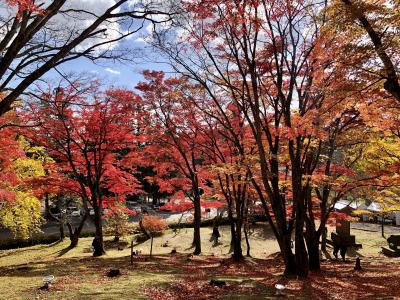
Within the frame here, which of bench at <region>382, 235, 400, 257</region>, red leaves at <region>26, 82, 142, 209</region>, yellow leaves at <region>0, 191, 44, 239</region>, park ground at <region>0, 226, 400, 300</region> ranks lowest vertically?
bench at <region>382, 235, 400, 257</region>

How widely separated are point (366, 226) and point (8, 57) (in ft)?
122

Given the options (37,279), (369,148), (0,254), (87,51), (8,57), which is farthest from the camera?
(0,254)

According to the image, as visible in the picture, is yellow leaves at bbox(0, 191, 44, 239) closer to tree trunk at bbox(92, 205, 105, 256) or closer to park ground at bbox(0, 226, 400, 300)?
tree trunk at bbox(92, 205, 105, 256)

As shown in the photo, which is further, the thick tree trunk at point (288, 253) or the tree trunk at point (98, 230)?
the tree trunk at point (98, 230)

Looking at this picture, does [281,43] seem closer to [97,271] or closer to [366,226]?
[97,271]

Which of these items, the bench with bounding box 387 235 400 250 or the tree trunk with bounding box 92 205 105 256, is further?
the bench with bounding box 387 235 400 250

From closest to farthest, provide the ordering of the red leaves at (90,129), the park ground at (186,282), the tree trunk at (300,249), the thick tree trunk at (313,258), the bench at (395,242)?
the park ground at (186,282)
the tree trunk at (300,249)
the thick tree trunk at (313,258)
the red leaves at (90,129)
the bench at (395,242)

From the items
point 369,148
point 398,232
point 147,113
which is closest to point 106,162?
point 147,113

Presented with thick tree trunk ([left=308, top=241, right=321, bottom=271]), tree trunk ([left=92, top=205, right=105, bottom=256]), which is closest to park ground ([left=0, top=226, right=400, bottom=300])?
thick tree trunk ([left=308, top=241, right=321, bottom=271])

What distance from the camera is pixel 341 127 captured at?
14766 mm

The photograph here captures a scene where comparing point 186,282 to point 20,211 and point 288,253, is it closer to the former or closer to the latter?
point 288,253

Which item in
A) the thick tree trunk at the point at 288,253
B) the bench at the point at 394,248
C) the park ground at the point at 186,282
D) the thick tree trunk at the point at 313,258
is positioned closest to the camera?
the park ground at the point at 186,282

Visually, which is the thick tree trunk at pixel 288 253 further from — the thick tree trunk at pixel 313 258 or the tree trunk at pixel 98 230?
the tree trunk at pixel 98 230

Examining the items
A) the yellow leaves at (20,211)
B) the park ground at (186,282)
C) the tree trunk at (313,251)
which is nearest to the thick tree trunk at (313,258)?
the tree trunk at (313,251)
